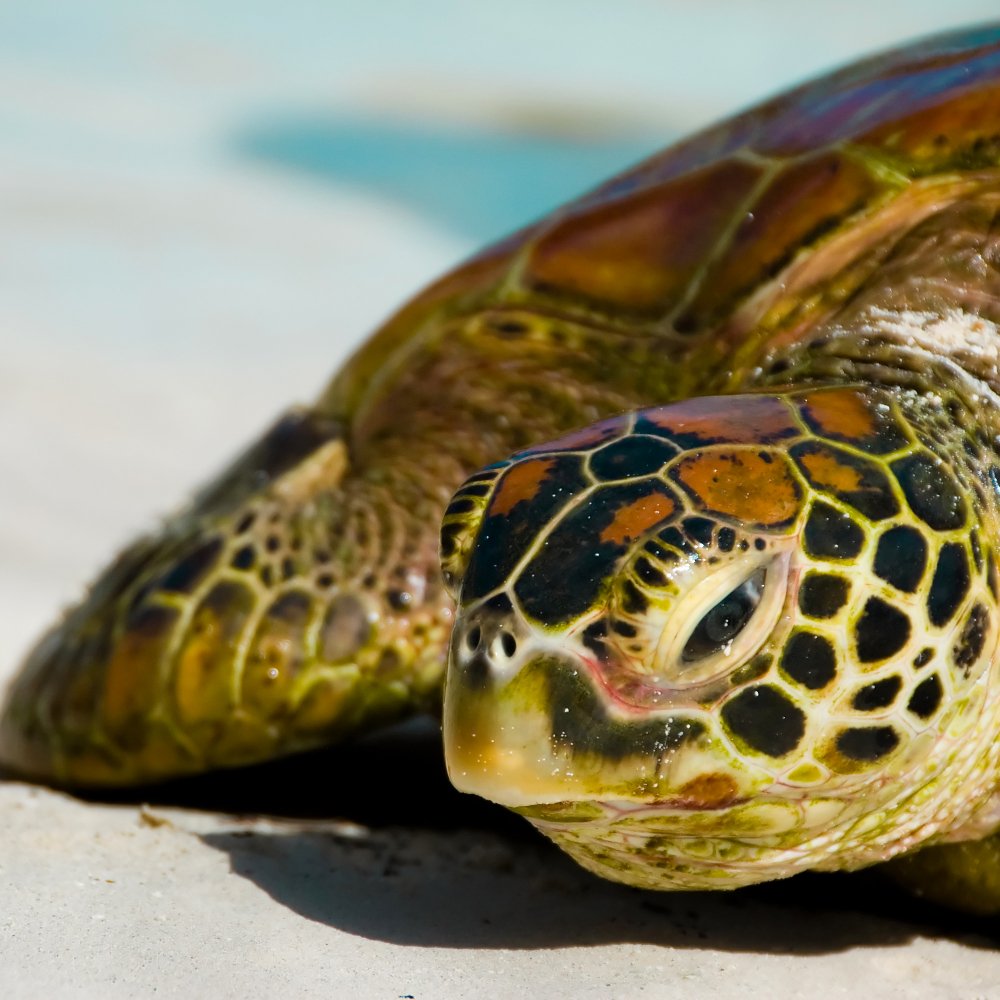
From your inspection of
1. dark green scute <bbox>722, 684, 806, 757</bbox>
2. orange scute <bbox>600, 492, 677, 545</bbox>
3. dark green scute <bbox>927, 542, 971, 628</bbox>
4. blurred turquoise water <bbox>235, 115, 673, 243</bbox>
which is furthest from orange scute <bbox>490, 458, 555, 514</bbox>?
blurred turquoise water <bbox>235, 115, 673, 243</bbox>

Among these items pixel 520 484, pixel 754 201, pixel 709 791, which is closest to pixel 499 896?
pixel 709 791

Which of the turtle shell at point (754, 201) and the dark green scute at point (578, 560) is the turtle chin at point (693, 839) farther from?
the turtle shell at point (754, 201)

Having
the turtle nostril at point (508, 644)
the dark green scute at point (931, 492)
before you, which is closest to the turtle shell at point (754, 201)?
the dark green scute at point (931, 492)

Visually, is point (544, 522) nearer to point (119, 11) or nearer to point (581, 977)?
point (581, 977)

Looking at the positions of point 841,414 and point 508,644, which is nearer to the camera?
point 508,644

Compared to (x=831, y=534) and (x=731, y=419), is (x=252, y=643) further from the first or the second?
(x=831, y=534)

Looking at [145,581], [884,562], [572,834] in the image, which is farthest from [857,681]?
[145,581]
